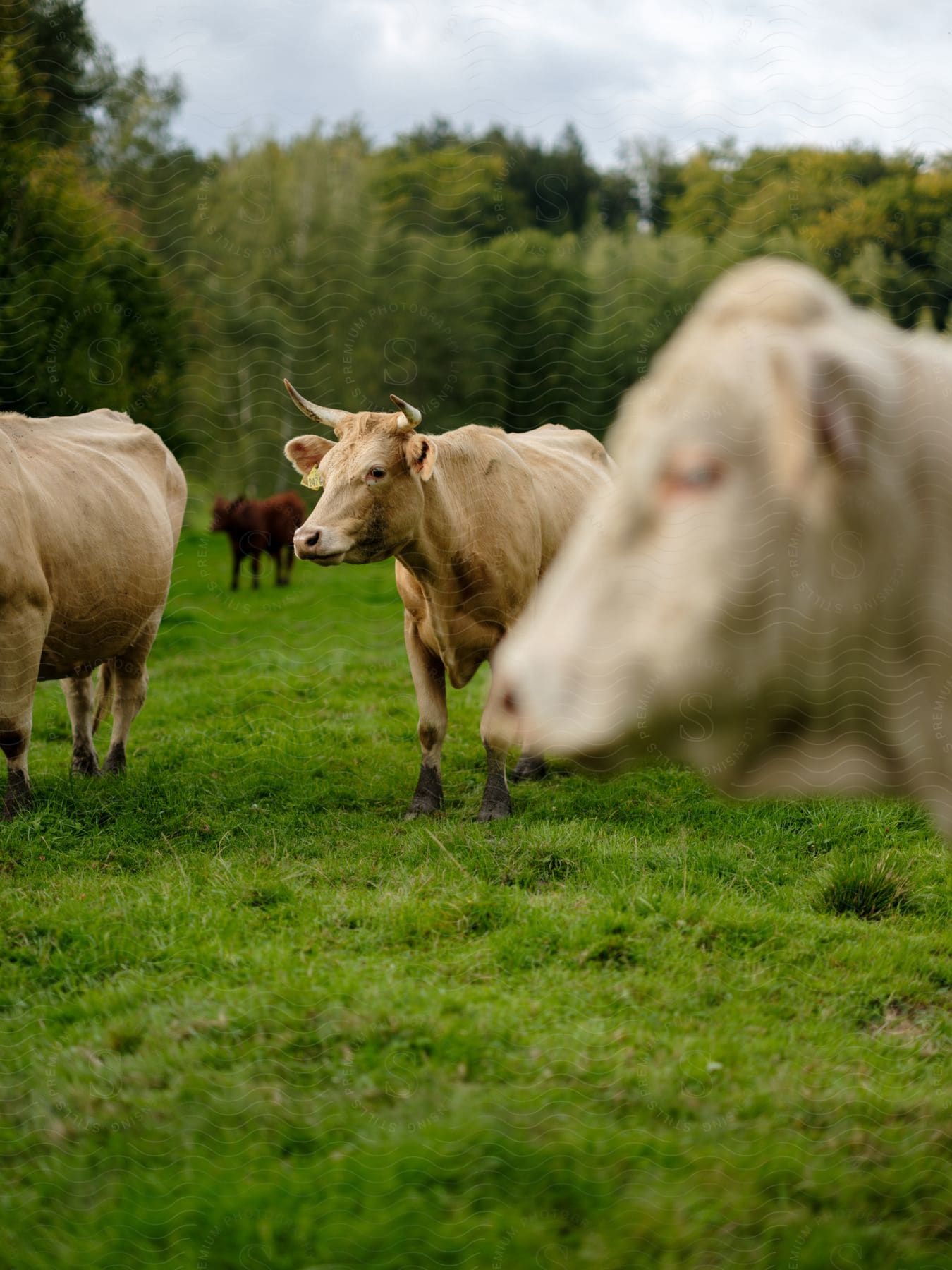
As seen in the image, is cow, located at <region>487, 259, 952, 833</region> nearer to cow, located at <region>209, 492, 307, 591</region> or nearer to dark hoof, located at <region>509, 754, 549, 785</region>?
dark hoof, located at <region>509, 754, 549, 785</region>

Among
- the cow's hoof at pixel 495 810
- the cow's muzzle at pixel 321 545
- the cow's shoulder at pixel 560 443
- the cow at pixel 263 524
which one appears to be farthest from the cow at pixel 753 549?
the cow at pixel 263 524

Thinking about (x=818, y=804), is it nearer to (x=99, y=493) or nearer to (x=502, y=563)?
(x=502, y=563)

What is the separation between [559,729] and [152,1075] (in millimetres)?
2369

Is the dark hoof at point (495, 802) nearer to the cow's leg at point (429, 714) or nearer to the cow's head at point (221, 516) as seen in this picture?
the cow's leg at point (429, 714)

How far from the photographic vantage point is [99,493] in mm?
7109

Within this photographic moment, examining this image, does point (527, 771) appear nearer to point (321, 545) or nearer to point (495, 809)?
point (495, 809)

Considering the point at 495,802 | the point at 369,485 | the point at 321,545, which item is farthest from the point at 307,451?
the point at 495,802

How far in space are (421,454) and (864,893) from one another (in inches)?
126

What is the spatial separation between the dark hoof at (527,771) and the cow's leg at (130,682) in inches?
107

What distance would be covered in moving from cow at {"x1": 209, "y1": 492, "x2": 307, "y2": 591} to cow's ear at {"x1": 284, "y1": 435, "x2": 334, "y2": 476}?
23.5 ft

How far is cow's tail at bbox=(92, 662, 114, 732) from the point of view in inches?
322

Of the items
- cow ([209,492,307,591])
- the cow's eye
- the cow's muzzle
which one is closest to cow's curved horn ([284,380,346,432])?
the cow's muzzle

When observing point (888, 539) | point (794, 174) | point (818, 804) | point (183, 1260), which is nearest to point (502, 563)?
point (818, 804)

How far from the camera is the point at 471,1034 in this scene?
3520 millimetres
